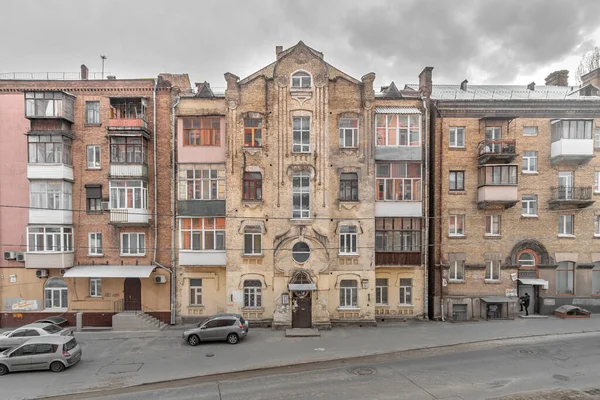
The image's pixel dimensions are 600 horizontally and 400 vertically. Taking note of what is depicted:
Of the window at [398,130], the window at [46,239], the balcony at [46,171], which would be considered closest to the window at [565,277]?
the window at [398,130]

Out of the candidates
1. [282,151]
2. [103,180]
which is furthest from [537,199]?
[103,180]


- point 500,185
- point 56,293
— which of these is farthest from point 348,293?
point 56,293

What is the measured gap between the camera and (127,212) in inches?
874

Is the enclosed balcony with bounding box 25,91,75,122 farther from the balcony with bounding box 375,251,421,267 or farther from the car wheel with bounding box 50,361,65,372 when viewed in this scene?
the balcony with bounding box 375,251,421,267

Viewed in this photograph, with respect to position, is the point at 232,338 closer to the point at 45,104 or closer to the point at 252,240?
the point at 252,240

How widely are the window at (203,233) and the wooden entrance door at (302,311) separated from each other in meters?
6.26

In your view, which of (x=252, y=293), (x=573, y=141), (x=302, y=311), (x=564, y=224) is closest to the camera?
(x=302, y=311)

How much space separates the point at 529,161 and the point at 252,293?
21.8 meters

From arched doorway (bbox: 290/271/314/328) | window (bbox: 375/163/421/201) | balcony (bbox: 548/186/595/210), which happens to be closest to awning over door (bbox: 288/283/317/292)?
arched doorway (bbox: 290/271/314/328)

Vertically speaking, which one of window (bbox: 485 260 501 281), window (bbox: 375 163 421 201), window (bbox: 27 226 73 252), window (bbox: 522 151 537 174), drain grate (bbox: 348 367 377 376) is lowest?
drain grate (bbox: 348 367 377 376)

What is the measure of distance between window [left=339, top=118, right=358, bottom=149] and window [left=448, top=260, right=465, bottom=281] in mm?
11080

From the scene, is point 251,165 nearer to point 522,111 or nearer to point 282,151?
point 282,151

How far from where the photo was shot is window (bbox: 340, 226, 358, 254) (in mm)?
22500

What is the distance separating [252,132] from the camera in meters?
22.4
